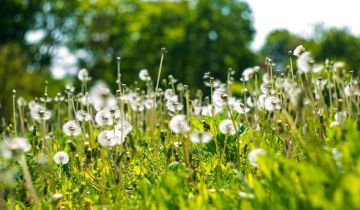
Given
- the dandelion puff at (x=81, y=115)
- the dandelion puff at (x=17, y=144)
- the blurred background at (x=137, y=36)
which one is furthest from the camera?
the blurred background at (x=137, y=36)

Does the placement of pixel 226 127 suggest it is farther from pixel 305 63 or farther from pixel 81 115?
pixel 81 115

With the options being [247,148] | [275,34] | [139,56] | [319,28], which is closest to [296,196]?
[247,148]

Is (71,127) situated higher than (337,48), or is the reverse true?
(337,48)

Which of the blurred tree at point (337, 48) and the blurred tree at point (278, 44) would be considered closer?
the blurred tree at point (337, 48)

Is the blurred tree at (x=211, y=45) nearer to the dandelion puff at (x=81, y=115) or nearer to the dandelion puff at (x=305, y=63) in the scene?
the dandelion puff at (x=81, y=115)

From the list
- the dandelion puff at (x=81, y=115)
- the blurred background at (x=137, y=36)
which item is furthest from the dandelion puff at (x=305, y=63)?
the blurred background at (x=137, y=36)

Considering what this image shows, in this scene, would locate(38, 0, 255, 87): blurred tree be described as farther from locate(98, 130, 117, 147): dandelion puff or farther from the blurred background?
locate(98, 130, 117, 147): dandelion puff

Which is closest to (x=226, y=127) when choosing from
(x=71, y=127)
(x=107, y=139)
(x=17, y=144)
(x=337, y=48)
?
(x=107, y=139)

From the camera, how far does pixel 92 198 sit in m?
2.77

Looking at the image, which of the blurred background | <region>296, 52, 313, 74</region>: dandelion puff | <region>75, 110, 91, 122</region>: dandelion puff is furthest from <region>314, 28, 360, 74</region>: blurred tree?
<region>296, 52, 313, 74</region>: dandelion puff

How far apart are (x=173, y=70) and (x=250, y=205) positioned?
31676mm

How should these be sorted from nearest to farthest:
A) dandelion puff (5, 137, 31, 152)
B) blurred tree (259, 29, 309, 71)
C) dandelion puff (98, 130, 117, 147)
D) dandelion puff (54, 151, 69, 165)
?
dandelion puff (5, 137, 31, 152)
dandelion puff (98, 130, 117, 147)
dandelion puff (54, 151, 69, 165)
blurred tree (259, 29, 309, 71)

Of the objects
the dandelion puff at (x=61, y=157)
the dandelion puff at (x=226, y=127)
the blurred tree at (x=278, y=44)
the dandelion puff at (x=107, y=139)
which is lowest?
the dandelion puff at (x=61, y=157)

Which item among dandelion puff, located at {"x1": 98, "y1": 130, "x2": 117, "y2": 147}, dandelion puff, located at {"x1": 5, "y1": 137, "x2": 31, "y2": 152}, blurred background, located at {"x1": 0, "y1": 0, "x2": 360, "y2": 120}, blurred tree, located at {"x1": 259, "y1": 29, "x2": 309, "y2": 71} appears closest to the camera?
dandelion puff, located at {"x1": 5, "y1": 137, "x2": 31, "y2": 152}
